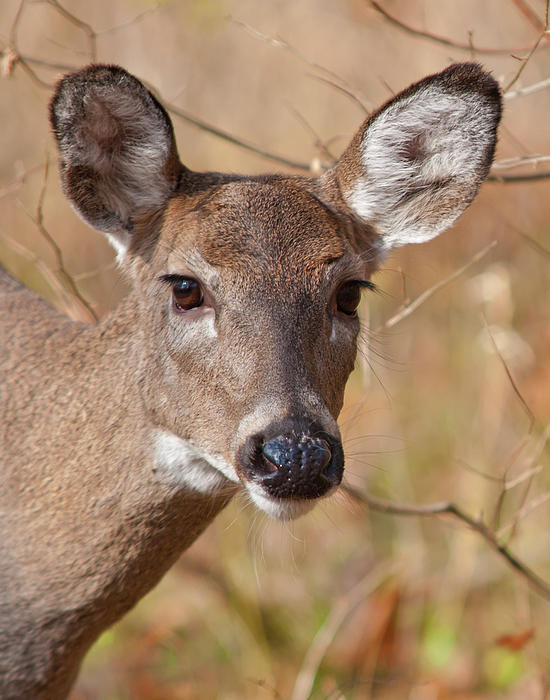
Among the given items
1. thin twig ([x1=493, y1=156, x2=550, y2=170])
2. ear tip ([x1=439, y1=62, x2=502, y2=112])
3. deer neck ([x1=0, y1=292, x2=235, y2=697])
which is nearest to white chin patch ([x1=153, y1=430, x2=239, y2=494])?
deer neck ([x1=0, y1=292, x2=235, y2=697])

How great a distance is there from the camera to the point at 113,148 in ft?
13.2

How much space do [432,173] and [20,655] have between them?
2454 millimetres

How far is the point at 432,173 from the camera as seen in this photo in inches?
172

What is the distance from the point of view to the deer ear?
3965 millimetres

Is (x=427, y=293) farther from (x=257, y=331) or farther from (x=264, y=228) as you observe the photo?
(x=257, y=331)

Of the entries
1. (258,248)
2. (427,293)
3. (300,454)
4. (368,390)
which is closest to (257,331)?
(258,248)

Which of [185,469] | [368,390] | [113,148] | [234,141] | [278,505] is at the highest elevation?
[113,148]

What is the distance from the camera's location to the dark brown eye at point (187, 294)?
3713 millimetres

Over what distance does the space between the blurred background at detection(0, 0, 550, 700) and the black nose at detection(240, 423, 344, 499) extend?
1.00 m

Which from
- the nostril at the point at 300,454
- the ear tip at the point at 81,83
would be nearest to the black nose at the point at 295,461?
the nostril at the point at 300,454

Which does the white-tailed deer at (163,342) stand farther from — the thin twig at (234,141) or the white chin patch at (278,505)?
the thin twig at (234,141)

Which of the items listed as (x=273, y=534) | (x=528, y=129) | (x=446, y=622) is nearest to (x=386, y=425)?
(x=273, y=534)

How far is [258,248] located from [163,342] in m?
0.48

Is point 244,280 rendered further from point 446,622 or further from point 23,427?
point 446,622
